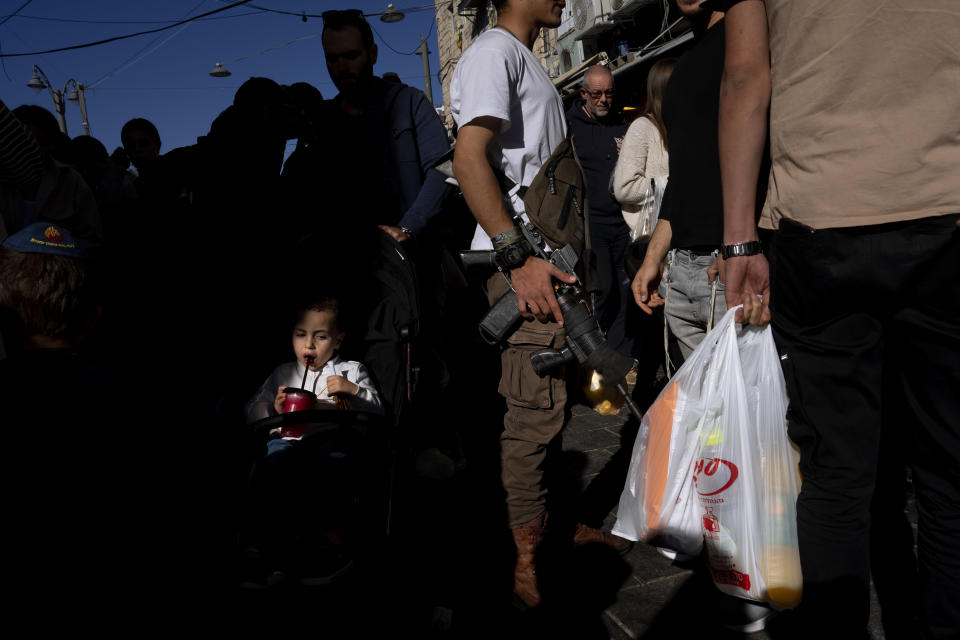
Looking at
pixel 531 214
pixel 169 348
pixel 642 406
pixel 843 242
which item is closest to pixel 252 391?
pixel 169 348

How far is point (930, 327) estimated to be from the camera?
130 cm

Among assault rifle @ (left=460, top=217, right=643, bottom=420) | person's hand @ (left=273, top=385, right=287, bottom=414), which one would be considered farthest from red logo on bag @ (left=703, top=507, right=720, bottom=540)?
Answer: person's hand @ (left=273, top=385, right=287, bottom=414)

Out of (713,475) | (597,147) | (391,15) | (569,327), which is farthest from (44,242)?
(391,15)

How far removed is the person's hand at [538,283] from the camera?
1.82 m

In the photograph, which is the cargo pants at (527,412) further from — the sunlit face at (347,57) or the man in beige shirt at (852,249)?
the sunlit face at (347,57)

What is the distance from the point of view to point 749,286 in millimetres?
1616

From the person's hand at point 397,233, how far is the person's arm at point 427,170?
12cm

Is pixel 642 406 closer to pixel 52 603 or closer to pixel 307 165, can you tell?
pixel 307 165

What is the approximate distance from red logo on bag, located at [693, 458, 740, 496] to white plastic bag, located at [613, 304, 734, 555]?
0.03 m

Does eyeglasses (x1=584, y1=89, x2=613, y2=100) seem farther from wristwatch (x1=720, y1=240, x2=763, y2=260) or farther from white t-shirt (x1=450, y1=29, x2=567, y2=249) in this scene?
wristwatch (x1=720, y1=240, x2=763, y2=260)

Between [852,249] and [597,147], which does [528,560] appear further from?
[597,147]

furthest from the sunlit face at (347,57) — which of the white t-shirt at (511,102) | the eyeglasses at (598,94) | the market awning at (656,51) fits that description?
the market awning at (656,51)

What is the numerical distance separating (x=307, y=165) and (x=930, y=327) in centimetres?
240

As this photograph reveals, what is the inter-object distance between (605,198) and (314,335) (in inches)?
105
